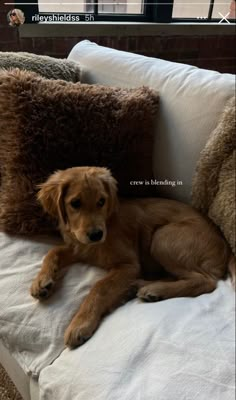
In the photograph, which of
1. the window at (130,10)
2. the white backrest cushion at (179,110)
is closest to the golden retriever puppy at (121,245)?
the white backrest cushion at (179,110)

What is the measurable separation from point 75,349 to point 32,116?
704 millimetres

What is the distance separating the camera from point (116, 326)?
896 mm

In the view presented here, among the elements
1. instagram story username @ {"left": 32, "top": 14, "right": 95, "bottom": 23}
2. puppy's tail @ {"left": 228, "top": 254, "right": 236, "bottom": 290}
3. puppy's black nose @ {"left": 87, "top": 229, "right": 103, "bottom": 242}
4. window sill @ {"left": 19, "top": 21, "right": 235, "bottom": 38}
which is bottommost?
puppy's tail @ {"left": 228, "top": 254, "right": 236, "bottom": 290}

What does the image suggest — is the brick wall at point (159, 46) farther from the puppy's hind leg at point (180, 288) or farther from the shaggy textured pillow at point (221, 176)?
the puppy's hind leg at point (180, 288)

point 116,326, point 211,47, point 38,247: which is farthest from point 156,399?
point 211,47

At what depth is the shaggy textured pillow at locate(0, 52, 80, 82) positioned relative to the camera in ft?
4.69

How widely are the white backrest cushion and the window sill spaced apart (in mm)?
1026

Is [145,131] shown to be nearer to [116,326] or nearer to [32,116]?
[32,116]

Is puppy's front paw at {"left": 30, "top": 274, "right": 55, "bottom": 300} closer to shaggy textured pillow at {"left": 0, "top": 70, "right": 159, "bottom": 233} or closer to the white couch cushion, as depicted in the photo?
the white couch cushion

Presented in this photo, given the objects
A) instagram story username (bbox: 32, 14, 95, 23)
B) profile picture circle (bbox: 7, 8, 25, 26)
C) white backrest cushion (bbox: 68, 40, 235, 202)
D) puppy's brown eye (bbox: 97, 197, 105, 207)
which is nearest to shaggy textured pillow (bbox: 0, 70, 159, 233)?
white backrest cushion (bbox: 68, 40, 235, 202)

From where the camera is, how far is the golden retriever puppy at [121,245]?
998mm

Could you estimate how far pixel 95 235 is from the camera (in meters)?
1.06

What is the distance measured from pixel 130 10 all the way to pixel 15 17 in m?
0.83

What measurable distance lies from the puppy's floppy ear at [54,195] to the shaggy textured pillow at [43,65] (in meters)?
0.53
